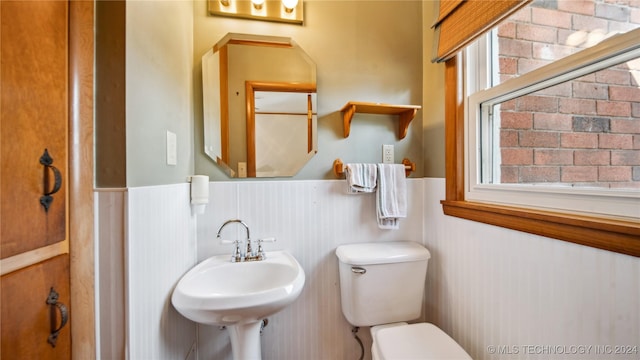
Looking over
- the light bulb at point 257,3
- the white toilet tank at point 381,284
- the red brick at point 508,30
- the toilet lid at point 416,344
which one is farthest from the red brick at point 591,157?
the light bulb at point 257,3

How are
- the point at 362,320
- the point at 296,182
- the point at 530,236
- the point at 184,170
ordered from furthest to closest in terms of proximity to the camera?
the point at 296,182 < the point at 362,320 < the point at 184,170 < the point at 530,236

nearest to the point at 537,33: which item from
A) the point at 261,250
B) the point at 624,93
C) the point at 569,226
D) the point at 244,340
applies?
the point at 624,93

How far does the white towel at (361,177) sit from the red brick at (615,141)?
77cm

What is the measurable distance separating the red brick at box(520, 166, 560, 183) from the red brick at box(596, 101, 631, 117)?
8.0 inches

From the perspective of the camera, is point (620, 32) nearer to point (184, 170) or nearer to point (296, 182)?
point (296, 182)

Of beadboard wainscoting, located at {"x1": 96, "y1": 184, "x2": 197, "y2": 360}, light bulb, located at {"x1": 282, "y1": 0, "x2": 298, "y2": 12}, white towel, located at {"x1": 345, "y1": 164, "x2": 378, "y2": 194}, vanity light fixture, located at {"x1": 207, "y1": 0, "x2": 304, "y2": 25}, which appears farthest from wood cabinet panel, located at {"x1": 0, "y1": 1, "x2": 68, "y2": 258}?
white towel, located at {"x1": 345, "y1": 164, "x2": 378, "y2": 194}

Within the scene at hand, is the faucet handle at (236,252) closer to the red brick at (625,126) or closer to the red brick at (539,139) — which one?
the red brick at (539,139)

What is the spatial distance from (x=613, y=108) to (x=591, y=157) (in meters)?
0.15

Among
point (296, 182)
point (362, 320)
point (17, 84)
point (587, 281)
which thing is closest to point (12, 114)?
point (17, 84)

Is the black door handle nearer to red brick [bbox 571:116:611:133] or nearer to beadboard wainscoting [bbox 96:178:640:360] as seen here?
beadboard wainscoting [bbox 96:178:640:360]

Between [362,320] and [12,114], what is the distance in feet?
4.37

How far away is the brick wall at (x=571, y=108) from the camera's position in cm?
66

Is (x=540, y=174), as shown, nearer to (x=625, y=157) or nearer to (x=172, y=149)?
(x=625, y=157)

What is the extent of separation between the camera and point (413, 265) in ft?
3.81
